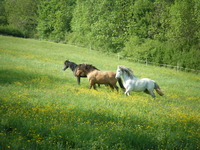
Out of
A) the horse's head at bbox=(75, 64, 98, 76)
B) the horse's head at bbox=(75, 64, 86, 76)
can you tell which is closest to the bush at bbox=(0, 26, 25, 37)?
the horse's head at bbox=(75, 64, 86, 76)

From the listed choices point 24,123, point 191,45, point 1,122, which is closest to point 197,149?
point 24,123

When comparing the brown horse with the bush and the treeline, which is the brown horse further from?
the bush

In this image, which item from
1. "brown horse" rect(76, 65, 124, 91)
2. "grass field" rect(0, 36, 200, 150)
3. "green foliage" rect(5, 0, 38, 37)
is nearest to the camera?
"grass field" rect(0, 36, 200, 150)

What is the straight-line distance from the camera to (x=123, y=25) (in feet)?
190

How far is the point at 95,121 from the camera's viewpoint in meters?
9.66

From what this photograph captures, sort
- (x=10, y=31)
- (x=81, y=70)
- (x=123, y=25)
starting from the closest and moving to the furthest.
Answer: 1. (x=81, y=70)
2. (x=123, y=25)
3. (x=10, y=31)

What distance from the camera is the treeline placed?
42.9 metres

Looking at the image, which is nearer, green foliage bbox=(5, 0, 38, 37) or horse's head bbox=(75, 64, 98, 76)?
horse's head bbox=(75, 64, 98, 76)

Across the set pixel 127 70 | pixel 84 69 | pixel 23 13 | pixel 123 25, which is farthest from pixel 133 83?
pixel 23 13

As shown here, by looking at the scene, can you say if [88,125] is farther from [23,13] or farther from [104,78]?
[23,13]

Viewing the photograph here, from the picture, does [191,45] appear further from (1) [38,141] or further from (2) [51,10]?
(2) [51,10]

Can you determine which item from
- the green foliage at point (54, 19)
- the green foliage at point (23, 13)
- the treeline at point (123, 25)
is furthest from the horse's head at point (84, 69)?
the green foliage at point (23, 13)

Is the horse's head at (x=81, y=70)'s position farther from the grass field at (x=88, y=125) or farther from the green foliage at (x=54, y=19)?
the green foliage at (x=54, y=19)

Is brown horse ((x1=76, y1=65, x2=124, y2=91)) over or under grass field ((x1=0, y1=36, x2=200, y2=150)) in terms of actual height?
over
